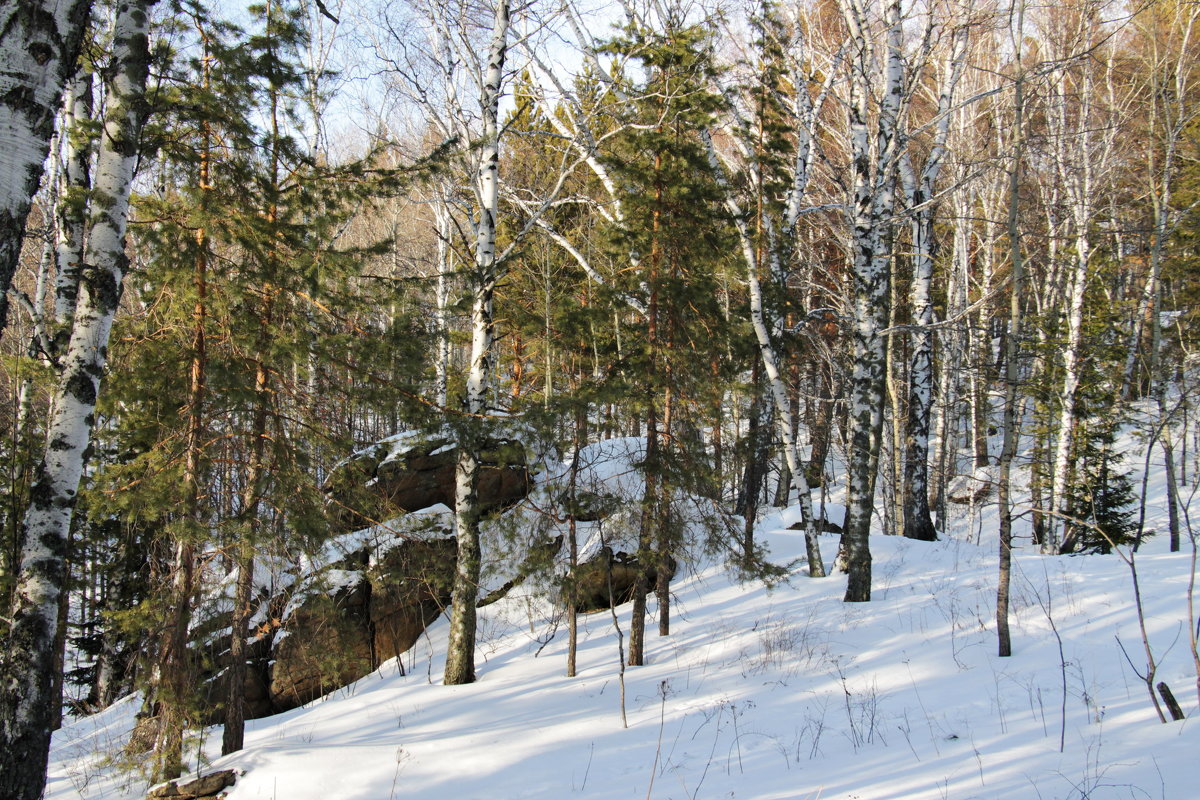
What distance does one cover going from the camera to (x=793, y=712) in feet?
23.6

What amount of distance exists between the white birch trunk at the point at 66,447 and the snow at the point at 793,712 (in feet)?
7.60

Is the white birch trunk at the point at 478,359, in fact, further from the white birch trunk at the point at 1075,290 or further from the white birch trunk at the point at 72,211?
the white birch trunk at the point at 1075,290

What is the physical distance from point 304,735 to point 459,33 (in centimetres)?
912

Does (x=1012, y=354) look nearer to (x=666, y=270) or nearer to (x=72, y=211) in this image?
(x=666, y=270)

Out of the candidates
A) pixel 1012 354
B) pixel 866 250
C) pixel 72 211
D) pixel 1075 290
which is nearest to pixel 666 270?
pixel 866 250

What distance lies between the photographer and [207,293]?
7.45 meters

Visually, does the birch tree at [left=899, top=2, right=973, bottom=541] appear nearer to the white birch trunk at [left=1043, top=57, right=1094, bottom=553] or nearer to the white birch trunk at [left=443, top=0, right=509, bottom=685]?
the white birch trunk at [left=1043, top=57, right=1094, bottom=553]

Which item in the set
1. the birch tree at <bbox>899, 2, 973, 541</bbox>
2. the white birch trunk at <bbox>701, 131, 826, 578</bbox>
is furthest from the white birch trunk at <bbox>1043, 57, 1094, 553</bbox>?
the white birch trunk at <bbox>701, 131, 826, 578</bbox>

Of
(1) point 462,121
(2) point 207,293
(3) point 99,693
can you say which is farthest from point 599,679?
(3) point 99,693

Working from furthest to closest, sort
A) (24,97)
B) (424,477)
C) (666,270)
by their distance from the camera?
1. (424,477)
2. (666,270)
3. (24,97)

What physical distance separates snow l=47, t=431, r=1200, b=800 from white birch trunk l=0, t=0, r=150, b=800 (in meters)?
2.32

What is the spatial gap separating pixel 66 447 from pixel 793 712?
679cm

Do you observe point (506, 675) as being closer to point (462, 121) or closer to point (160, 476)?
point (160, 476)

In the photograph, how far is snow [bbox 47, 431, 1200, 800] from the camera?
544cm
